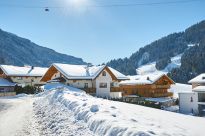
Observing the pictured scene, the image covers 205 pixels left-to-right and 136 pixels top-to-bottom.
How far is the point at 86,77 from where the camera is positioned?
54.3m

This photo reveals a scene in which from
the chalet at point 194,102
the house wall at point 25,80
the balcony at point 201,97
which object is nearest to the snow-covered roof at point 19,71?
the house wall at point 25,80

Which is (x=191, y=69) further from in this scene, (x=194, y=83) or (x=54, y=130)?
(x=54, y=130)

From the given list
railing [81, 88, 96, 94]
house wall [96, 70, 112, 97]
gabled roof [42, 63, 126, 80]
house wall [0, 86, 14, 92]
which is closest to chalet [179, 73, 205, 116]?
gabled roof [42, 63, 126, 80]

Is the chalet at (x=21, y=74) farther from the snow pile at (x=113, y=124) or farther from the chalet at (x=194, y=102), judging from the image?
the snow pile at (x=113, y=124)

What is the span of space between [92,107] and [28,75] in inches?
2513

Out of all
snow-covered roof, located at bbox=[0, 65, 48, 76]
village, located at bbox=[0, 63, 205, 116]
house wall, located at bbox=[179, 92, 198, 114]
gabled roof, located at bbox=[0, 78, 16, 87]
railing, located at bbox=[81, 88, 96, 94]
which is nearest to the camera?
railing, located at bbox=[81, 88, 96, 94]

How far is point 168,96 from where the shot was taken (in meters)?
70.9

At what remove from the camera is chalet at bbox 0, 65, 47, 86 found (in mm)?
71081

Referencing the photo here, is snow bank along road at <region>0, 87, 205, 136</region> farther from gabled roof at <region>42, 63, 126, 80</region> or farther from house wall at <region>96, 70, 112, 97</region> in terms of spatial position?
house wall at <region>96, 70, 112, 97</region>

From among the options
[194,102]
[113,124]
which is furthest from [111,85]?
[113,124]

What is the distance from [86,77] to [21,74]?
1025 inches

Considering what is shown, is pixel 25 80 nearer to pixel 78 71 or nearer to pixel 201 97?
pixel 78 71

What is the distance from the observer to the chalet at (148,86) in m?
66.4

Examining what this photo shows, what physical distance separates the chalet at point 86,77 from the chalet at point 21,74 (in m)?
14.9
